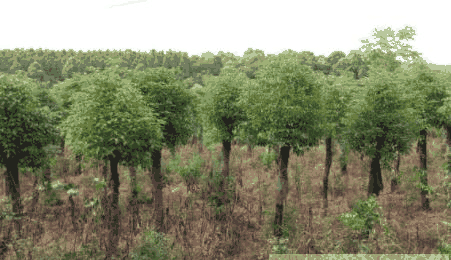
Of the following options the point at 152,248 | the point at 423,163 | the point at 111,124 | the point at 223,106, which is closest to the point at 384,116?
the point at 423,163

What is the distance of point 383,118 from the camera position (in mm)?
10391

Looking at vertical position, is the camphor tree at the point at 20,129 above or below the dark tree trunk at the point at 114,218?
above

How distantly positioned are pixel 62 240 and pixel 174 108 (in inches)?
249

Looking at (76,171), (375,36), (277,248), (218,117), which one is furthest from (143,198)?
(375,36)

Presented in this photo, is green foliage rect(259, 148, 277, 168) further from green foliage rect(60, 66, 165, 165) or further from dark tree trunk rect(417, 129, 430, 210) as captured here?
green foliage rect(60, 66, 165, 165)

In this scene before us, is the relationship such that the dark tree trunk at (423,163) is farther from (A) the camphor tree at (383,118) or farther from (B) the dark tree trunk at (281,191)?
(B) the dark tree trunk at (281,191)

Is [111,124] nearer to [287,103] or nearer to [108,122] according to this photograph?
[108,122]

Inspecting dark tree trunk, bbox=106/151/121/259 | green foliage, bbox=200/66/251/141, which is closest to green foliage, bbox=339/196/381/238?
dark tree trunk, bbox=106/151/121/259

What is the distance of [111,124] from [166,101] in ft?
10.8

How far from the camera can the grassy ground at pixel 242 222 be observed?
277 inches

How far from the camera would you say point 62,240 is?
7.55 metres

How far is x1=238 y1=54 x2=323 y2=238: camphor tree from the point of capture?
9562 millimetres

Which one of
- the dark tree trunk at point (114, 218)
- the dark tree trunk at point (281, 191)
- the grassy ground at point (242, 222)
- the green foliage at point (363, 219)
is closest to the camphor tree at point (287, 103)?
the dark tree trunk at point (281, 191)

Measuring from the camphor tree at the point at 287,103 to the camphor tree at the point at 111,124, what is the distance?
151 inches
